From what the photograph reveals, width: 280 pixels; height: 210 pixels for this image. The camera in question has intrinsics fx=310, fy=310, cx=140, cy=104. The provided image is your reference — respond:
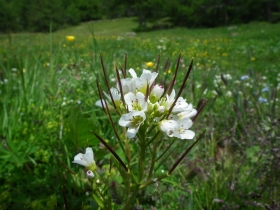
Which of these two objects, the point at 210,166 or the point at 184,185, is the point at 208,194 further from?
the point at 210,166

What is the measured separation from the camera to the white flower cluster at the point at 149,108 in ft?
2.74

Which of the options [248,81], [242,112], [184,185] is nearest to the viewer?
[184,185]

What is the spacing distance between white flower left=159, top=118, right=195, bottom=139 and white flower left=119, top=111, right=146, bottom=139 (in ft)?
0.20

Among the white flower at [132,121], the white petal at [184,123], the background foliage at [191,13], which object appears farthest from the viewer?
the background foliage at [191,13]

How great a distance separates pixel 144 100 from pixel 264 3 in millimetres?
34361

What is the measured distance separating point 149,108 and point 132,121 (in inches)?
2.4

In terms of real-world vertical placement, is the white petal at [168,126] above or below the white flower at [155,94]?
below

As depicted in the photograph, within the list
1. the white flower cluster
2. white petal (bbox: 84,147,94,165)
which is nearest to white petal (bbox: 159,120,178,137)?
the white flower cluster

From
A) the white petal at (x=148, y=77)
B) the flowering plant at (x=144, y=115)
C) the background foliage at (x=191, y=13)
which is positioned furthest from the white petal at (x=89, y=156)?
the background foliage at (x=191, y=13)

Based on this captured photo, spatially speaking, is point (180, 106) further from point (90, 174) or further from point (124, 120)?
point (90, 174)

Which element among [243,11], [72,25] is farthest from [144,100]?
[72,25]

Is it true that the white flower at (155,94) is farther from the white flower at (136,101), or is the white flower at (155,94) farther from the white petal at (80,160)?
the white petal at (80,160)

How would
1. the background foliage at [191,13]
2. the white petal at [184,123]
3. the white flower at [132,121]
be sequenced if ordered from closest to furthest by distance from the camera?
the white flower at [132,121] → the white petal at [184,123] → the background foliage at [191,13]

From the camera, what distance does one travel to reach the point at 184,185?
160 centimetres
